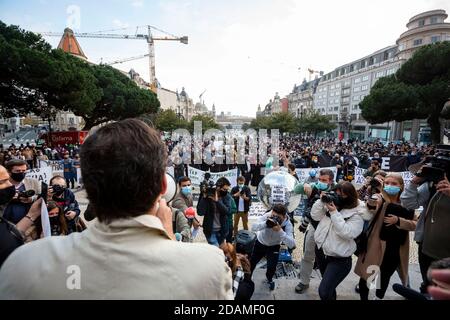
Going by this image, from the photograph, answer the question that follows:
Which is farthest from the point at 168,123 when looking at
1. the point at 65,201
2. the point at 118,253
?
the point at 118,253

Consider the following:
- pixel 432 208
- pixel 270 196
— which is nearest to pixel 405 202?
pixel 432 208

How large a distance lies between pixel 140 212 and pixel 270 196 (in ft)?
15.6

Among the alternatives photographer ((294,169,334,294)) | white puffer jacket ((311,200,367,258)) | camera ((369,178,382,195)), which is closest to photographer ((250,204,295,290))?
photographer ((294,169,334,294))

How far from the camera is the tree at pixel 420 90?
75.4ft

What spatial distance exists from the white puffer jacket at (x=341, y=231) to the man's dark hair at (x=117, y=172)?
2740 mm

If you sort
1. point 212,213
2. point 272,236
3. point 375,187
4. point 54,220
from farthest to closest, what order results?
point 212,213 → point 375,187 → point 272,236 → point 54,220

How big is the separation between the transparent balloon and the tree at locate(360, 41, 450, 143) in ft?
78.9

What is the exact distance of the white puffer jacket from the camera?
10.2 ft

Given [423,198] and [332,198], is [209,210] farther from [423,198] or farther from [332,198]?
[423,198]

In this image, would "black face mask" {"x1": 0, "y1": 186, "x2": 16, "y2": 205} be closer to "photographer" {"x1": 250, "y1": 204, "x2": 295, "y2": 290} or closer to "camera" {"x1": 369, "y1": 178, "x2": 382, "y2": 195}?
"photographer" {"x1": 250, "y1": 204, "x2": 295, "y2": 290}

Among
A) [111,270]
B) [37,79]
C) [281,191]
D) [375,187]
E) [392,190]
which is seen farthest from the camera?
[37,79]

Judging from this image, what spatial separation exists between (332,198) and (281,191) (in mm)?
2099

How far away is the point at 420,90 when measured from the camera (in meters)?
23.9

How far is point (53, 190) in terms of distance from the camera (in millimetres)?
3445
